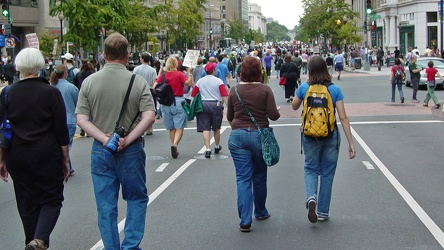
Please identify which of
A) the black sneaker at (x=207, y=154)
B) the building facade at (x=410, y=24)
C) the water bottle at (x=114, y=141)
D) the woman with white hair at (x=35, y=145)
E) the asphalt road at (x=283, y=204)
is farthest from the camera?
the building facade at (x=410, y=24)

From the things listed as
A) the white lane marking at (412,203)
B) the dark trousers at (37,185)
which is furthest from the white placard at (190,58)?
the dark trousers at (37,185)

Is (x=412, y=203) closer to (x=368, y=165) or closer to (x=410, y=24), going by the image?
(x=368, y=165)

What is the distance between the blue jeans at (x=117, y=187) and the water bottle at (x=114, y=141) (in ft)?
0.63

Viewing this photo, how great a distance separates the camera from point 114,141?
5566 mm

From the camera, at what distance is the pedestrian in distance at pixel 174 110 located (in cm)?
1354

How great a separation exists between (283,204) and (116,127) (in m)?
3.81

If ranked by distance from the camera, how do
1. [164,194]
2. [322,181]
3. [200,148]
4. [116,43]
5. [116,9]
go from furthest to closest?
[116,9], [200,148], [164,194], [322,181], [116,43]

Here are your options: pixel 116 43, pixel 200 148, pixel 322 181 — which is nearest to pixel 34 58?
pixel 116 43

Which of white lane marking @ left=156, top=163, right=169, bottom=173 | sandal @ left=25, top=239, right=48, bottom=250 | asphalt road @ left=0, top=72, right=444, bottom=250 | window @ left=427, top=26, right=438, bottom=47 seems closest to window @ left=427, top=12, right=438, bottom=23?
window @ left=427, top=26, right=438, bottom=47

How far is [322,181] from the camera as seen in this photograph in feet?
25.6

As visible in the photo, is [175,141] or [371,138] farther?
[371,138]

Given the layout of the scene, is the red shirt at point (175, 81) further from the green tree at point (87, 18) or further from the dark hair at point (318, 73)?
the green tree at point (87, 18)

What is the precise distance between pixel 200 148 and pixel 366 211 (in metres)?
6.83

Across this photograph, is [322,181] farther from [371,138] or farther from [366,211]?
[371,138]
